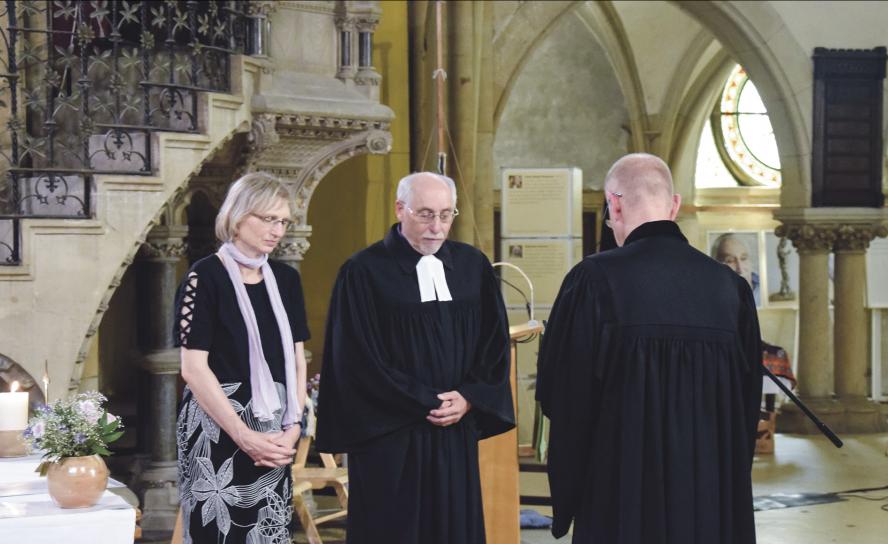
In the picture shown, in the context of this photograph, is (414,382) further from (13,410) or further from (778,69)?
(778,69)

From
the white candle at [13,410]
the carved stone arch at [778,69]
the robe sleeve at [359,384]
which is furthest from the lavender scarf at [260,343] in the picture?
the carved stone arch at [778,69]

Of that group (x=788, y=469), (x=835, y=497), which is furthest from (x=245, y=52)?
(x=788, y=469)

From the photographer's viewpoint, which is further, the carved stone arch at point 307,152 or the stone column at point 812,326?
the stone column at point 812,326

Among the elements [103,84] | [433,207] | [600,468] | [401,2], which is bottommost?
[600,468]

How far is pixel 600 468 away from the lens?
3535mm

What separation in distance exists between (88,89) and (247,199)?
275 centimetres

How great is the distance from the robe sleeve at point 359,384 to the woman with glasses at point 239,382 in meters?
0.27

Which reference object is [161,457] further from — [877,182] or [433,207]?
[877,182]

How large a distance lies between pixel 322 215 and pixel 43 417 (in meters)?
6.26

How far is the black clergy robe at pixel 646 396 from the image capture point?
351 centimetres

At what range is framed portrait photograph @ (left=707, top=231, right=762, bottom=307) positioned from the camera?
16422mm

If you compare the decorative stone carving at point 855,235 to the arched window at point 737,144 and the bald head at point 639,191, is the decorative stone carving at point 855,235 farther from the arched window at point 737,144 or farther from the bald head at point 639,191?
the bald head at point 639,191

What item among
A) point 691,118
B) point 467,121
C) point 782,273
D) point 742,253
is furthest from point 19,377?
point 691,118

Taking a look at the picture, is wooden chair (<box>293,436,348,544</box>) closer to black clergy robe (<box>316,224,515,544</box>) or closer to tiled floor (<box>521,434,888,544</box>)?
tiled floor (<box>521,434,888,544</box>)
